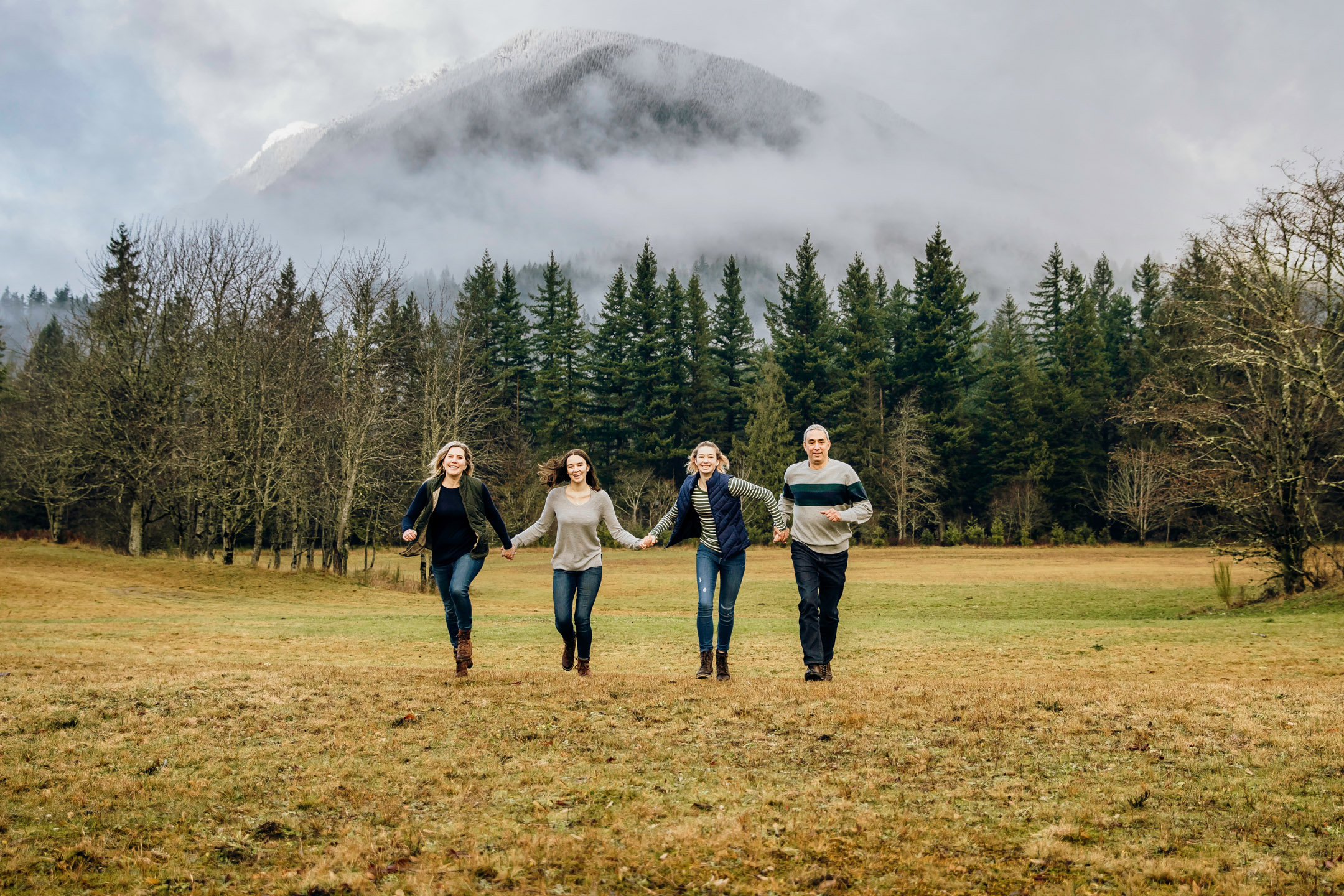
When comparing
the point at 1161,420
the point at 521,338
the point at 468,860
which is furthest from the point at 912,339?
the point at 468,860

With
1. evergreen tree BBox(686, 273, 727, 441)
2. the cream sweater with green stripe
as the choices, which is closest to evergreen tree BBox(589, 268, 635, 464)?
evergreen tree BBox(686, 273, 727, 441)

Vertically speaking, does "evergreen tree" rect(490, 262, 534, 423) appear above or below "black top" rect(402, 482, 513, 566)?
above

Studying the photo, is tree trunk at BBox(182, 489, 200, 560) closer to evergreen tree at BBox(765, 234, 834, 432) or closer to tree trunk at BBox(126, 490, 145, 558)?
tree trunk at BBox(126, 490, 145, 558)

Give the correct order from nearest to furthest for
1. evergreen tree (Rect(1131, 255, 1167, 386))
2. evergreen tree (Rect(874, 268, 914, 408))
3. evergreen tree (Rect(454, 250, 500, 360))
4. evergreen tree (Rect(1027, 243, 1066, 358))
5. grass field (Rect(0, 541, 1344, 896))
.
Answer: grass field (Rect(0, 541, 1344, 896))
evergreen tree (Rect(1131, 255, 1167, 386))
evergreen tree (Rect(874, 268, 914, 408))
evergreen tree (Rect(454, 250, 500, 360))
evergreen tree (Rect(1027, 243, 1066, 358))

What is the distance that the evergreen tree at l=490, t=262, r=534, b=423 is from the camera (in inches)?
2857

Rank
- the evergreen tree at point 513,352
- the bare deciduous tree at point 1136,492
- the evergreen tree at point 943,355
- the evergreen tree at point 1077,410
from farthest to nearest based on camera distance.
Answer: the evergreen tree at point 513,352 < the evergreen tree at point 943,355 < the evergreen tree at point 1077,410 < the bare deciduous tree at point 1136,492

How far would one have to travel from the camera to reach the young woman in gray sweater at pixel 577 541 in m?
8.19

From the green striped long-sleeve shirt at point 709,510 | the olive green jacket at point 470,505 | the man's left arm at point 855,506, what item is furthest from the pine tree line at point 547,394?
the olive green jacket at point 470,505

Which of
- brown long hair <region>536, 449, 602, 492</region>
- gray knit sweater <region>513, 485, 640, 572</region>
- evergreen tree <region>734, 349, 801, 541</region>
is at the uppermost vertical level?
evergreen tree <region>734, 349, 801, 541</region>

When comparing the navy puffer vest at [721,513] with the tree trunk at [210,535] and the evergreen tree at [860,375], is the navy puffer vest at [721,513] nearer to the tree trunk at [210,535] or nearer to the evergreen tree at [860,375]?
the tree trunk at [210,535]

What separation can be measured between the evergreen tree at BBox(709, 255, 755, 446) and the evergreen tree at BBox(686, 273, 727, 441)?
2.05 ft

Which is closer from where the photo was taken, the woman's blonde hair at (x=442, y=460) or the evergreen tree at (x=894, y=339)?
the woman's blonde hair at (x=442, y=460)

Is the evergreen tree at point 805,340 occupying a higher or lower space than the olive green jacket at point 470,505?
higher

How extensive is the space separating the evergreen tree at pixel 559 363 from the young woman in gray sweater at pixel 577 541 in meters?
57.1
